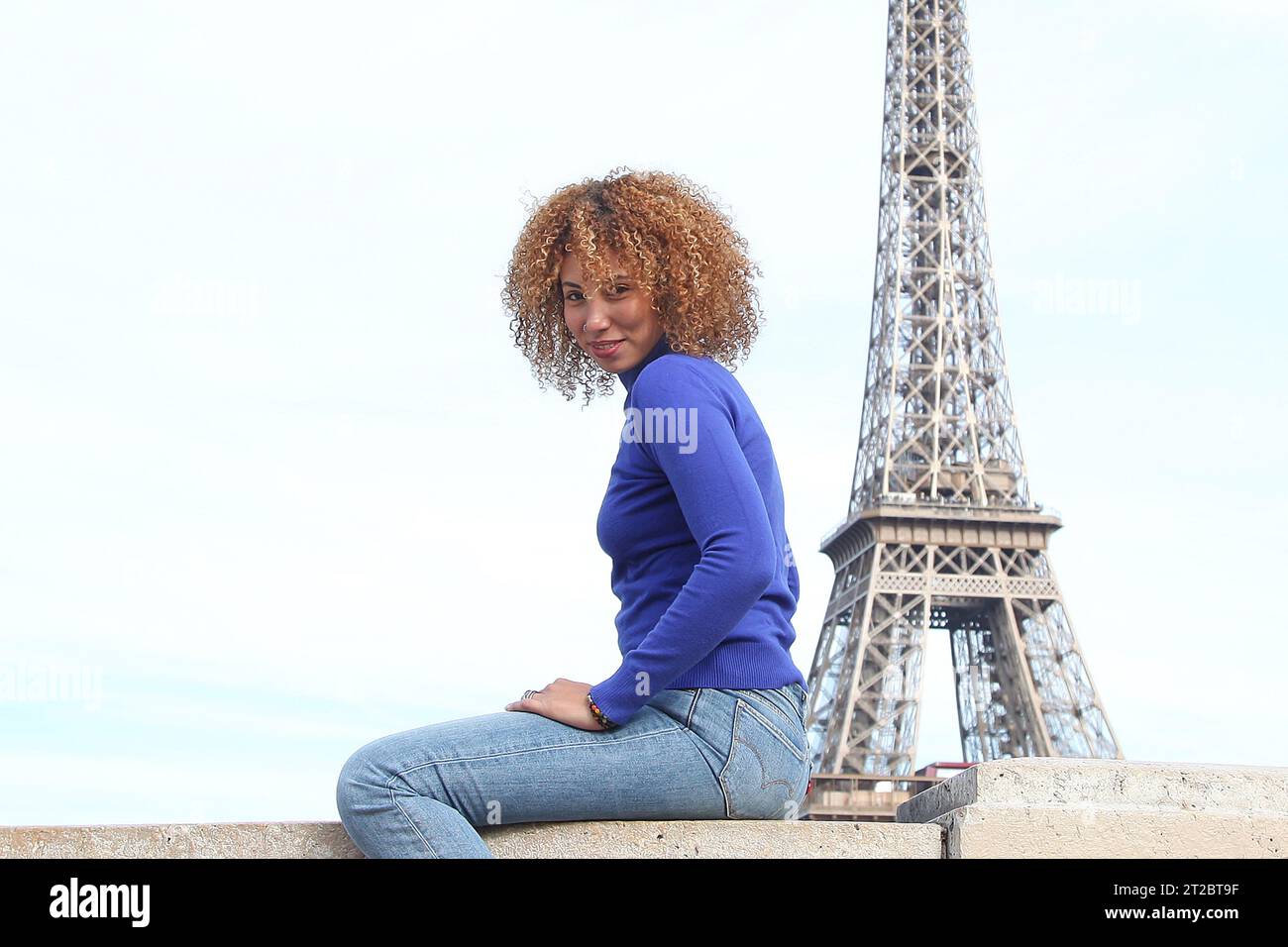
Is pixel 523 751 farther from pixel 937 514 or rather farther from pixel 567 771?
pixel 937 514

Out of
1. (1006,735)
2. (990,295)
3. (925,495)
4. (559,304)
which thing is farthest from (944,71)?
(559,304)

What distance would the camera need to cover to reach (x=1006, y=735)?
146ft

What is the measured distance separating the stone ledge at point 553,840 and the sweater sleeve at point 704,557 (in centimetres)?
42

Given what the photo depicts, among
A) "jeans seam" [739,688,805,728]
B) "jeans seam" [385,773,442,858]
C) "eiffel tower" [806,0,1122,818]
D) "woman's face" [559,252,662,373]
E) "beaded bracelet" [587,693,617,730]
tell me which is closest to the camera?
"jeans seam" [385,773,442,858]

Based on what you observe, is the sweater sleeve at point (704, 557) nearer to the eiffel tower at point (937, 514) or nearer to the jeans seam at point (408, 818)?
the jeans seam at point (408, 818)

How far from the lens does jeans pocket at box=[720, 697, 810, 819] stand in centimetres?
407

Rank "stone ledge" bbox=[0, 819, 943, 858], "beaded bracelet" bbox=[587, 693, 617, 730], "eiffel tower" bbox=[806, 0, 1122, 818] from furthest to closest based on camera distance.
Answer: "eiffel tower" bbox=[806, 0, 1122, 818]
"stone ledge" bbox=[0, 819, 943, 858]
"beaded bracelet" bbox=[587, 693, 617, 730]

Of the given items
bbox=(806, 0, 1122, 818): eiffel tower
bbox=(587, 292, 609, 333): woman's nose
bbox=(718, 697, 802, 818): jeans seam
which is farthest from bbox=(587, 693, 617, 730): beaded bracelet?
bbox=(806, 0, 1122, 818): eiffel tower

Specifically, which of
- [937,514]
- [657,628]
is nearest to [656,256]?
[657,628]

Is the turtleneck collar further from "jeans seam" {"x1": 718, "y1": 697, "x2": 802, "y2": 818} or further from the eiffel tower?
the eiffel tower

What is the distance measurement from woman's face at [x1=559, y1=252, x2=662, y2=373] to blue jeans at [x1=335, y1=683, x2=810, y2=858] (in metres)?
0.99

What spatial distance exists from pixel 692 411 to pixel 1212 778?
5.87 feet

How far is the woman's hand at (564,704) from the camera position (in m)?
4.00

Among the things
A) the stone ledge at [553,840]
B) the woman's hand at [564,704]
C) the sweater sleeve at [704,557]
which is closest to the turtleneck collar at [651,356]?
the sweater sleeve at [704,557]
